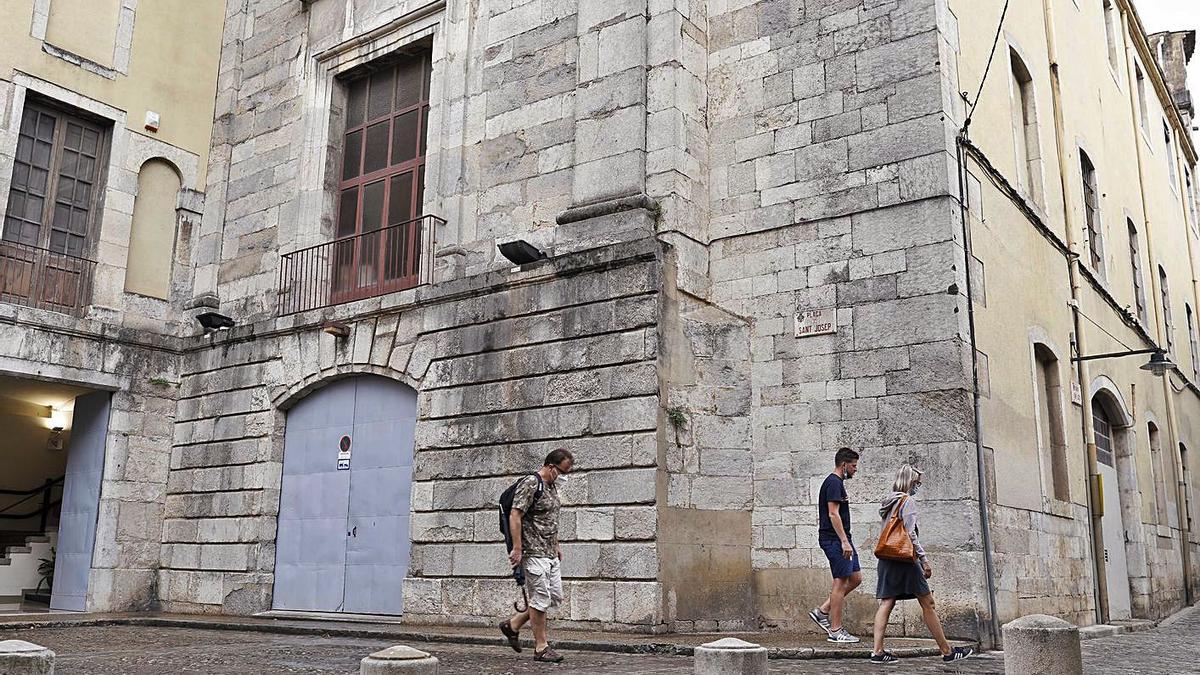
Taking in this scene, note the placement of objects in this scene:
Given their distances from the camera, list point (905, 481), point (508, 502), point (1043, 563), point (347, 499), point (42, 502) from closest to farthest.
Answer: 1. point (508, 502)
2. point (905, 481)
3. point (1043, 563)
4. point (347, 499)
5. point (42, 502)

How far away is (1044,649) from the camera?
4.99 metres

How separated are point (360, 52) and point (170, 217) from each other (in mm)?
3405

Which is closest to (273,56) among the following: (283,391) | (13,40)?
(13,40)

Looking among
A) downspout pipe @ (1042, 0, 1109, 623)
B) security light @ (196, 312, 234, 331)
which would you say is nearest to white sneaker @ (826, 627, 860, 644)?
downspout pipe @ (1042, 0, 1109, 623)

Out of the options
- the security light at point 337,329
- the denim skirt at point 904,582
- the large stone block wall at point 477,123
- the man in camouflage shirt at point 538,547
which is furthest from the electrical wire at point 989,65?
the security light at point 337,329

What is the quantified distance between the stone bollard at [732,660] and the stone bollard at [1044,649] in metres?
1.35

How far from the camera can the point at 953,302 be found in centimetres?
867

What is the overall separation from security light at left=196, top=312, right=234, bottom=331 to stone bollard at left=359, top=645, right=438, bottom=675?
957cm

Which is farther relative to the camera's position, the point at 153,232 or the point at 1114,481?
the point at 153,232

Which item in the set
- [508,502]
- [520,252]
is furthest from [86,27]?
[508,502]

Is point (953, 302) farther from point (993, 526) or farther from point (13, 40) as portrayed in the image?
point (13, 40)

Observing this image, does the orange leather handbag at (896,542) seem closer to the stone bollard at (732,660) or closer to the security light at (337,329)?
the stone bollard at (732,660)

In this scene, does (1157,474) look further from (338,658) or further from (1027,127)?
(338,658)

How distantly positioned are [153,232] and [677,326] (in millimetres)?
7770
